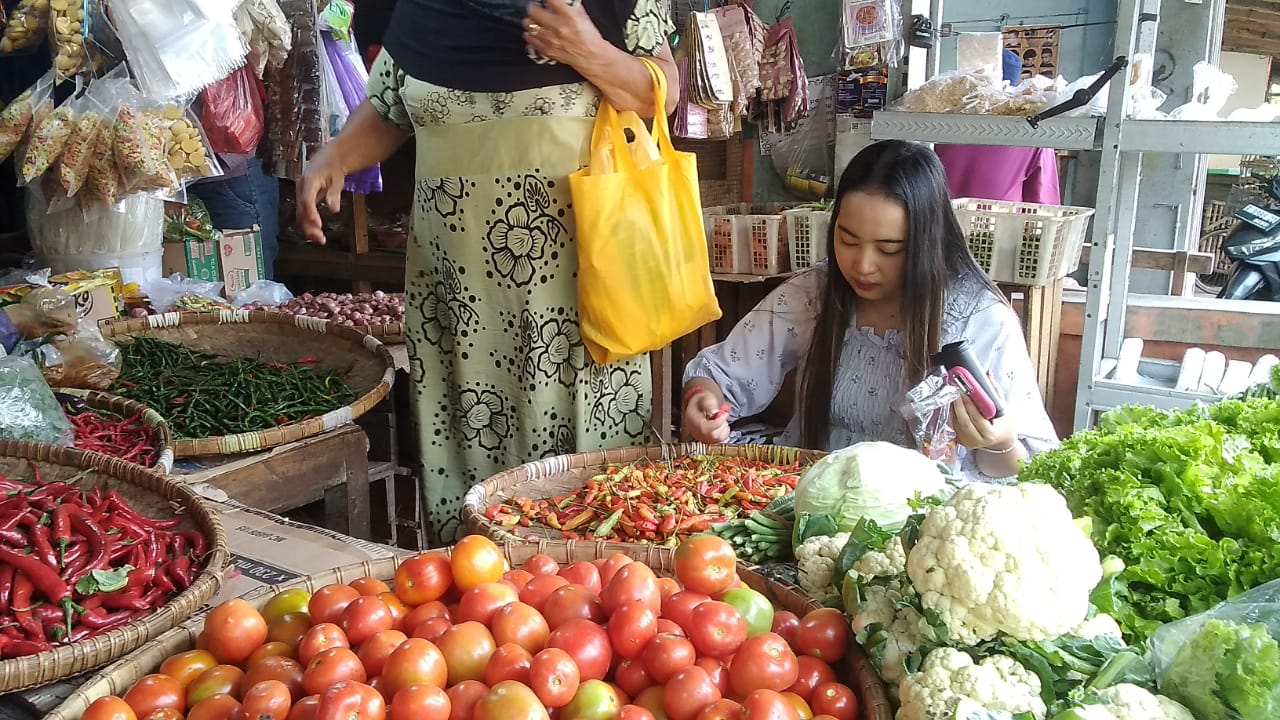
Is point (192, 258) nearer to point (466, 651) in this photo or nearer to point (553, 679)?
point (466, 651)

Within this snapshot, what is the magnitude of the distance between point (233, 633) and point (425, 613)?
248 millimetres

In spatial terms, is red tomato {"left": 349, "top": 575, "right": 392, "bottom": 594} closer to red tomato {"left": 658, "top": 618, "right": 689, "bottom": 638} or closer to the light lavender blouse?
red tomato {"left": 658, "top": 618, "right": 689, "bottom": 638}

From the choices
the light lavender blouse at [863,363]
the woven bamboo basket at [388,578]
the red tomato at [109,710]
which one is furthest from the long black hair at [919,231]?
the red tomato at [109,710]

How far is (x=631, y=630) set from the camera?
125 cm

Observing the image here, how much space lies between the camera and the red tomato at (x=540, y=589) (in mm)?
1371

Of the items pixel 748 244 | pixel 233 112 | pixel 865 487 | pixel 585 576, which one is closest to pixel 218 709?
pixel 585 576

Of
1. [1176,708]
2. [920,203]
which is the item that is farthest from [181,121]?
[1176,708]

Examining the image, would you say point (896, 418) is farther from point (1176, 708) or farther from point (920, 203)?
point (1176, 708)

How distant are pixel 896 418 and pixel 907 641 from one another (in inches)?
52.9

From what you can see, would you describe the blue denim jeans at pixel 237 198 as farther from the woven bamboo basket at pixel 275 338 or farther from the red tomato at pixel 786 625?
the red tomato at pixel 786 625

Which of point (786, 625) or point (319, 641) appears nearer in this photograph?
point (319, 641)

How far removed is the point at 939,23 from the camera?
3650mm

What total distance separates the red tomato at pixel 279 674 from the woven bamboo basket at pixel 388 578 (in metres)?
0.20

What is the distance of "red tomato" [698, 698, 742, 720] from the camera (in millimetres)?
1128
